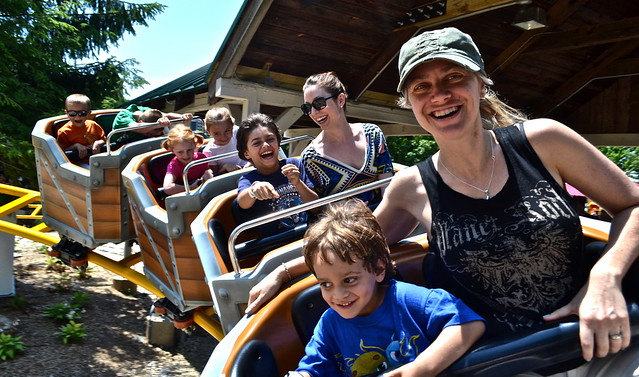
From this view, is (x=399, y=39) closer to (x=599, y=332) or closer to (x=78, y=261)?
(x=78, y=261)

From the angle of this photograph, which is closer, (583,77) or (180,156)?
(180,156)

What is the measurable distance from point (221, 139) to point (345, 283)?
2630 mm

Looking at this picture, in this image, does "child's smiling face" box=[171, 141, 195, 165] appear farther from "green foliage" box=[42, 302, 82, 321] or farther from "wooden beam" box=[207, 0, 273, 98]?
"green foliage" box=[42, 302, 82, 321]

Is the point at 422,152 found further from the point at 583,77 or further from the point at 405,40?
the point at 405,40

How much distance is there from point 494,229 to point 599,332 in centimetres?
29

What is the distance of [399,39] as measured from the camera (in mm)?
5148

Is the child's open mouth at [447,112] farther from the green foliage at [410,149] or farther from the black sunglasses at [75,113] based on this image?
the green foliage at [410,149]

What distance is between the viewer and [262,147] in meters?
2.52

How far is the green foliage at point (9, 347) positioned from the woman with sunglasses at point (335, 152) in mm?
2568

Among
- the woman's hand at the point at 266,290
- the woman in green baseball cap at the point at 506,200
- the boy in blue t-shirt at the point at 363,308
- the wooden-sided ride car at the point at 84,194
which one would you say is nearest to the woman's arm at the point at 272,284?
the woman's hand at the point at 266,290

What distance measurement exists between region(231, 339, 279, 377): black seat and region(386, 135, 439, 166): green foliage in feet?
40.9

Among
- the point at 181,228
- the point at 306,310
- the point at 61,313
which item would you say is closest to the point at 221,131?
the point at 181,228

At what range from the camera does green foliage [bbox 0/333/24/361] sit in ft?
11.7

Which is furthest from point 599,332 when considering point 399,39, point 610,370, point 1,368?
point 399,39
